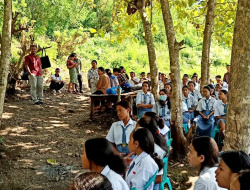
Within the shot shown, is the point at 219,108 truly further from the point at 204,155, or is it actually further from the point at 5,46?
the point at 5,46

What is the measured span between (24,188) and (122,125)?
176 cm

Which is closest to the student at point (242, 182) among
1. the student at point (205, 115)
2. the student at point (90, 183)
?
the student at point (90, 183)

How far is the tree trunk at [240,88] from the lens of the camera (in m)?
3.04

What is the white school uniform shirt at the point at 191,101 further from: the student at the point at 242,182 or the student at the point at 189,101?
the student at the point at 242,182

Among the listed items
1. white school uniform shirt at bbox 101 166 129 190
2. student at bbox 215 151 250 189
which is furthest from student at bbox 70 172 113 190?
student at bbox 215 151 250 189

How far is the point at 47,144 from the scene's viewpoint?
20.2 ft

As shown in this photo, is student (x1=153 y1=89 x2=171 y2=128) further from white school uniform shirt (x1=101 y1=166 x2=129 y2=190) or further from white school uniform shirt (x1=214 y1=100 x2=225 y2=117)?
white school uniform shirt (x1=101 y1=166 x2=129 y2=190)

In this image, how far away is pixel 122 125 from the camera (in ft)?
12.9

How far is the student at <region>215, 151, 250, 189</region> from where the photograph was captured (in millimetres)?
2131

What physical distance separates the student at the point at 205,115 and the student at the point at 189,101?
1.20 ft

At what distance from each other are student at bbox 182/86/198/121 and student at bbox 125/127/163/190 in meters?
4.58

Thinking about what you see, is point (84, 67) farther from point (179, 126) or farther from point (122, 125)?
point (122, 125)

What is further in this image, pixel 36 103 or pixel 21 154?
pixel 36 103

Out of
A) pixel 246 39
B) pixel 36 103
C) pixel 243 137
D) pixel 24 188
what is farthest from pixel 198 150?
pixel 36 103
